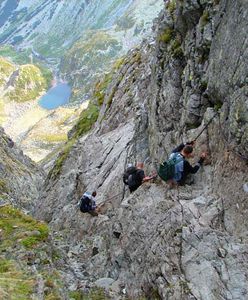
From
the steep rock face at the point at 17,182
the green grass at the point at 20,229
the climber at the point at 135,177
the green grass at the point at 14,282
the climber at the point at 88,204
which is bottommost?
the steep rock face at the point at 17,182

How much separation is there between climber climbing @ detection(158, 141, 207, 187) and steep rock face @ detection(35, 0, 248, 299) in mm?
504

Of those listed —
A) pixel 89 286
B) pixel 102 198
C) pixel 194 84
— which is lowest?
pixel 102 198

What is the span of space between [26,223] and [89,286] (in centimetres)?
1101

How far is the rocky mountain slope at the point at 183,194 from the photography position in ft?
65.8

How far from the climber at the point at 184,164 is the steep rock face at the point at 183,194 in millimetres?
473

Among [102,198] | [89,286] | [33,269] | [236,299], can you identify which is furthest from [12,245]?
[236,299]

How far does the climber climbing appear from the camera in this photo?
963 inches

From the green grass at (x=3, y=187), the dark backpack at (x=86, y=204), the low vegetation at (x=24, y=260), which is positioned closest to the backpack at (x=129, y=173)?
the dark backpack at (x=86, y=204)

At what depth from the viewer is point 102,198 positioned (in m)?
37.4

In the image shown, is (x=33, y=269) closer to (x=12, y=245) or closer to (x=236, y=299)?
(x=12, y=245)

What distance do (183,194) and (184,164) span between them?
158 cm

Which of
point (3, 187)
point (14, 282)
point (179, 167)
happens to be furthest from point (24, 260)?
point (3, 187)

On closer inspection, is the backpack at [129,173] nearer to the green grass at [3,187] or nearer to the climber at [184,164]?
the climber at [184,164]

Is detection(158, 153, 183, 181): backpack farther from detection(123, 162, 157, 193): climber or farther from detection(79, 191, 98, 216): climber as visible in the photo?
detection(79, 191, 98, 216): climber
